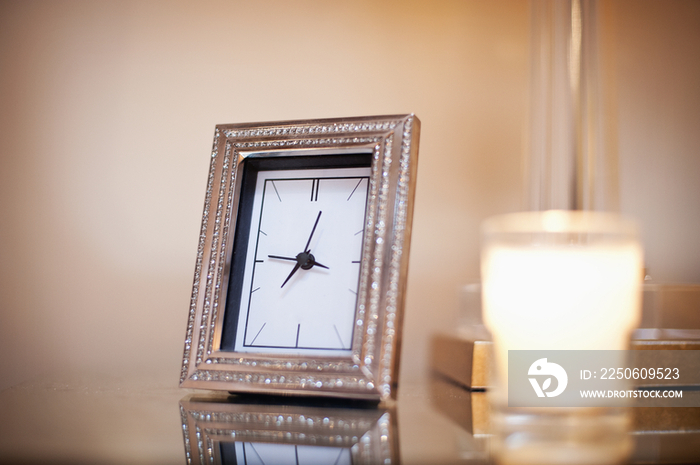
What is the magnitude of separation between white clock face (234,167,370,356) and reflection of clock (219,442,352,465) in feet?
0.51

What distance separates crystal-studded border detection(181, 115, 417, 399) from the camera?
0.53 metres

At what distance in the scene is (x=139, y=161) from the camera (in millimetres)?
887

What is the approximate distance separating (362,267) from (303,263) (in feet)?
0.25

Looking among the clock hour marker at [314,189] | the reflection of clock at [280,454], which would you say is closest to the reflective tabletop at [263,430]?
the reflection of clock at [280,454]

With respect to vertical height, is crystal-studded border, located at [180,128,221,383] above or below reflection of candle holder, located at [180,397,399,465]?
above

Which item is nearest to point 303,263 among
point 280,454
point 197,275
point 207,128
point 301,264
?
point 301,264

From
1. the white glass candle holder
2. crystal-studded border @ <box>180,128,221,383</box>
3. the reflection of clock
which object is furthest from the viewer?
crystal-studded border @ <box>180,128,221,383</box>

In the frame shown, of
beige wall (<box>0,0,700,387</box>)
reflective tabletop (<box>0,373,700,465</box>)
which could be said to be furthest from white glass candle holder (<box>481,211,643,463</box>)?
beige wall (<box>0,0,700,387</box>)

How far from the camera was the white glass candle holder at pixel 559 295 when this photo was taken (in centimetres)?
49

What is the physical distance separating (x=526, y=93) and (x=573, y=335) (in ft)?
1.49

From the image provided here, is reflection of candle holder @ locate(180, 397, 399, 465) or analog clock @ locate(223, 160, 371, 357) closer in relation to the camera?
reflection of candle holder @ locate(180, 397, 399, 465)

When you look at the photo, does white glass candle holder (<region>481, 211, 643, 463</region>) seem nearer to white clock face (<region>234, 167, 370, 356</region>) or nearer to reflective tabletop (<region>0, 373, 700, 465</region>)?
reflective tabletop (<region>0, 373, 700, 465</region>)

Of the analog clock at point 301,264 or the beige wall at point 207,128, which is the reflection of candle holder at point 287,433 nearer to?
the analog clock at point 301,264

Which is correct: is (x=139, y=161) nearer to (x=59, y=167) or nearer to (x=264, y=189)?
(x=59, y=167)
